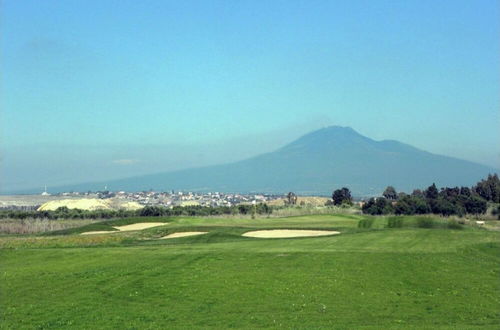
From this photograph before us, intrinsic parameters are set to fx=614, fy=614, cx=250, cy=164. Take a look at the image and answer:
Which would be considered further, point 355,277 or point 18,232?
point 18,232

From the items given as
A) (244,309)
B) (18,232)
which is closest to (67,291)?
(244,309)

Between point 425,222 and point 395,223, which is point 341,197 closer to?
point 395,223

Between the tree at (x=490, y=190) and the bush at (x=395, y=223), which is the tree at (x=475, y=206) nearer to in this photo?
the tree at (x=490, y=190)

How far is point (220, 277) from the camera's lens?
27.2m

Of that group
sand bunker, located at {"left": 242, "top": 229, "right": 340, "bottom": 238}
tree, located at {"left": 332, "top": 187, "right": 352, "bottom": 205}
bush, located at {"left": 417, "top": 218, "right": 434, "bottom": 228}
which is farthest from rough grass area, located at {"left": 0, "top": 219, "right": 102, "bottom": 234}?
tree, located at {"left": 332, "top": 187, "right": 352, "bottom": 205}

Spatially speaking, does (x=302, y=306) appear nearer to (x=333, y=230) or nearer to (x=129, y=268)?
(x=129, y=268)

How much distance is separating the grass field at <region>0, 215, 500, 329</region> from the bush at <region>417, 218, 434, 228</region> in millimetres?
19188

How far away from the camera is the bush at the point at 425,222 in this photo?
195 ft

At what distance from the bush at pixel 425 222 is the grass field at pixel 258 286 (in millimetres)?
19188

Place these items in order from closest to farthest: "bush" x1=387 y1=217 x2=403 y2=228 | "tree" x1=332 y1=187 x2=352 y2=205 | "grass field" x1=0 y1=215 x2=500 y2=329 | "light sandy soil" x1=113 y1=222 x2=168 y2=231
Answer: "grass field" x1=0 y1=215 x2=500 y2=329
"bush" x1=387 y1=217 x2=403 y2=228
"light sandy soil" x1=113 y1=222 x2=168 y2=231
"tree" x1=332 y1=187 x2=352 y2=205

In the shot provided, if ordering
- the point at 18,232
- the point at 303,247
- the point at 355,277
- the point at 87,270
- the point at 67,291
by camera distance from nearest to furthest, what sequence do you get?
the point at 67,291
the point at 355,277
the point at 87,270
the point at 303,247
the point at 18,232

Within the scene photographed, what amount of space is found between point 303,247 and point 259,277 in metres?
12.2

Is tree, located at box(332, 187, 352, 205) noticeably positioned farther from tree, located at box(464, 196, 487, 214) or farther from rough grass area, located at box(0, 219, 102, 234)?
rough grass area, located at box(0, 219, 102, 234)

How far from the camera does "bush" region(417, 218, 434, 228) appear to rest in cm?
5936
